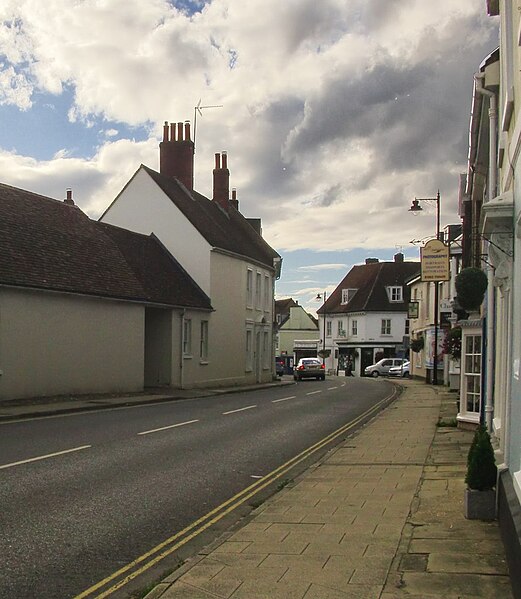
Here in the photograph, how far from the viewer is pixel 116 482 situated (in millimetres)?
10039

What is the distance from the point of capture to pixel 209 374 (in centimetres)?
3778

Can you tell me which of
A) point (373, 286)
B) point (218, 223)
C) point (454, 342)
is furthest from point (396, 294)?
point (454, 342)

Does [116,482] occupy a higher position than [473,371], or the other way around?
[473,371]

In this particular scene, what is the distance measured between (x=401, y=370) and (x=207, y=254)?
32015mm

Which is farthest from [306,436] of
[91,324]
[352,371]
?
[352,371]

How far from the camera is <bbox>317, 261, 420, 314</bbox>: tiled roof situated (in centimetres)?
7731

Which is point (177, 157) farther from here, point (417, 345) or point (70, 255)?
point (417, 345)

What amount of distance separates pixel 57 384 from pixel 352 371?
191ft

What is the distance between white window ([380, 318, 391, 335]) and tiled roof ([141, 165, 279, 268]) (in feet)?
97.8

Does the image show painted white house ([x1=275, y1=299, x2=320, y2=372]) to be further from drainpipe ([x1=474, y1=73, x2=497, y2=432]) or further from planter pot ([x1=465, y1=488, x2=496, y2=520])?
planter pot ([x1=465, y1=488, x2=496, y2=520])

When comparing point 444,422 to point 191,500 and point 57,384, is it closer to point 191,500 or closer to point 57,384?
point 191,500

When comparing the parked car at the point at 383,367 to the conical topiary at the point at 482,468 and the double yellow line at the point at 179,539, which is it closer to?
the double yellow line at the point at 179,539

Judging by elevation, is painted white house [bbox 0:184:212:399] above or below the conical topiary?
above

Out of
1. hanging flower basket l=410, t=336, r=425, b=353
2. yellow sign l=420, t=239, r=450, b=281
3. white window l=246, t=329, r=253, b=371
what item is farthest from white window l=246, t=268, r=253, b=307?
yellow sign l=420, t=239, r=450, b=281
